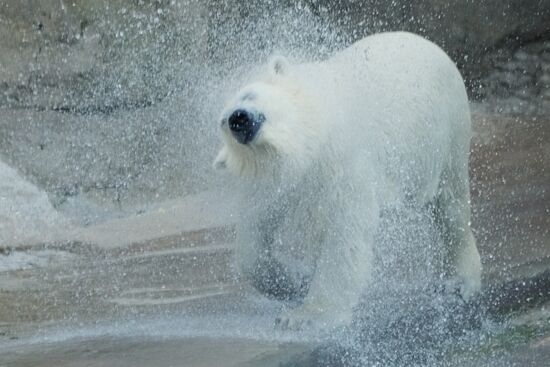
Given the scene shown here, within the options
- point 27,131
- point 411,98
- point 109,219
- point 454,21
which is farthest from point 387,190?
point 454,21

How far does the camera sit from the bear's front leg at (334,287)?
3.78 meters

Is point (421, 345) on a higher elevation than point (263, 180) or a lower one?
lower

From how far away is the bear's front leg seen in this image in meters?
3.78

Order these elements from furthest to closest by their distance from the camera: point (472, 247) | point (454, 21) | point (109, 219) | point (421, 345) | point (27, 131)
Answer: point (454, 21) → point (27, 131) → point (109, 219) → point (472, 247) → point (421, 345)

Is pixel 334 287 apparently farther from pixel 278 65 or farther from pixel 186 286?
pixel 186 286

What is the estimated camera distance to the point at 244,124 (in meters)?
3.69

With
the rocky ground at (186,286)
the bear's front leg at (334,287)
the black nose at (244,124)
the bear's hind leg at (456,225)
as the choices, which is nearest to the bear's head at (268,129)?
the black nose at (244,124)

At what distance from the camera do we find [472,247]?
4.82 metres

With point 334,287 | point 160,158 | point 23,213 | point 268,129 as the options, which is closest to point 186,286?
point 334,287

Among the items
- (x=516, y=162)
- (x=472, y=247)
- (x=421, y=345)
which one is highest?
(x=516, y=162)

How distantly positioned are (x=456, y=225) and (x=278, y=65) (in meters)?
1.31

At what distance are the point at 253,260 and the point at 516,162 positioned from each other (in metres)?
3.29

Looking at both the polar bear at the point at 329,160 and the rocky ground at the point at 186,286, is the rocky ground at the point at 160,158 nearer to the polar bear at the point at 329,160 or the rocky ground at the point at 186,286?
the rocky ground at the point at 186,286

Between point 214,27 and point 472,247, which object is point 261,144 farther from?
point 214,27
